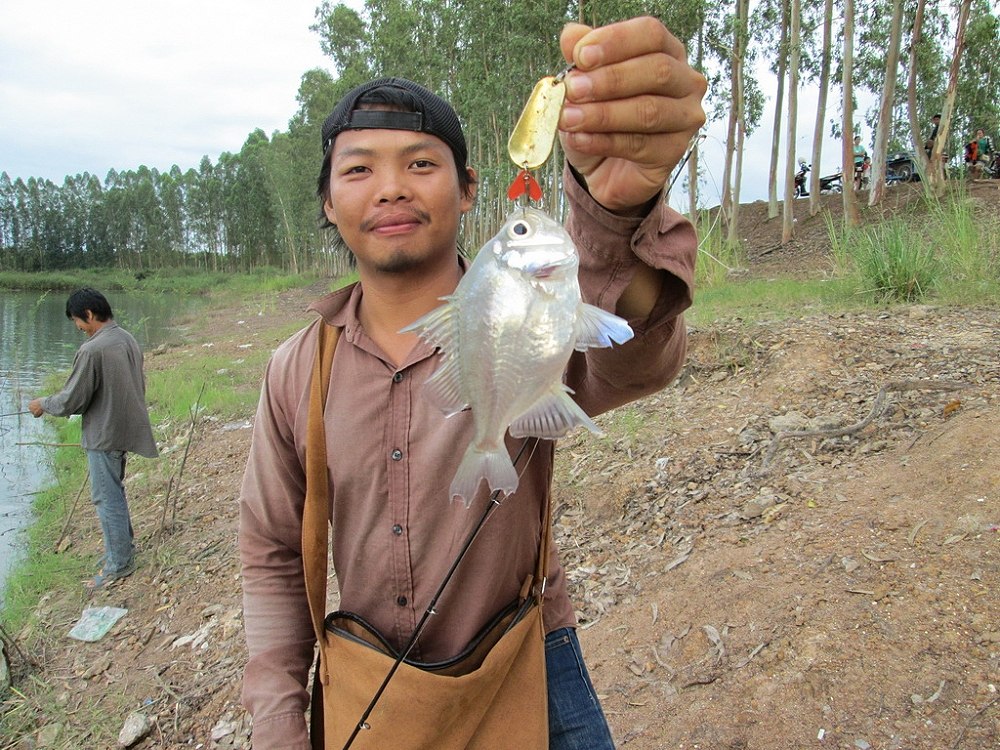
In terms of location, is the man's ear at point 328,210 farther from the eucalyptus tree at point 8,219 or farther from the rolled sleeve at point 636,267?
the eucalyptus tree at point 8,219

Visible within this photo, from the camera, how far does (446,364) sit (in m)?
1.31

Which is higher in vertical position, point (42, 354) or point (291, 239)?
point (291, 239)

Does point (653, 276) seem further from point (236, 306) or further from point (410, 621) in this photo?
point (236, 306)

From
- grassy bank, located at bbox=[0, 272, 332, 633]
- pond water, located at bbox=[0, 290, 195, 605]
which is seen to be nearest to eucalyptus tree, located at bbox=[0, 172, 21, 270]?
pond water, located at bbox=[0, 290, 195, 605]

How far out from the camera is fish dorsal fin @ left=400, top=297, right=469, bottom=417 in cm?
129

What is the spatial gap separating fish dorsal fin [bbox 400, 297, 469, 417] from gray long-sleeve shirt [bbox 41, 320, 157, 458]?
20.8 feet

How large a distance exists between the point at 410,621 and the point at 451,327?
957 millimetres

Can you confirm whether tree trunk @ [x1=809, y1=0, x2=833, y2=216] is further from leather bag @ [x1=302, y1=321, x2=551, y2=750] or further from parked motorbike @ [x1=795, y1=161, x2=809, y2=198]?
leather bag @ [x1=302, y1=321, x2=551, y2=750]

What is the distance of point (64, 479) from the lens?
9.99 m

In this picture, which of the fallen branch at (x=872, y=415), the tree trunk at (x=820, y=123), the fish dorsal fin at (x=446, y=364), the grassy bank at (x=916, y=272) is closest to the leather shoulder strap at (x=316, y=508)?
the fish dorsal fin at (x=446, y=364)

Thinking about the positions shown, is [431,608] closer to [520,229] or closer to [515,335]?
[515,335]

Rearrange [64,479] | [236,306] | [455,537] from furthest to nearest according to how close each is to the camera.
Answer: [236,306]
[64,479]
[455,537]

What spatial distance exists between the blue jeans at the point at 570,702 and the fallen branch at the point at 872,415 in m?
3.35

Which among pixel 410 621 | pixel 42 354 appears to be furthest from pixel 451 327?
pixel 42 354
